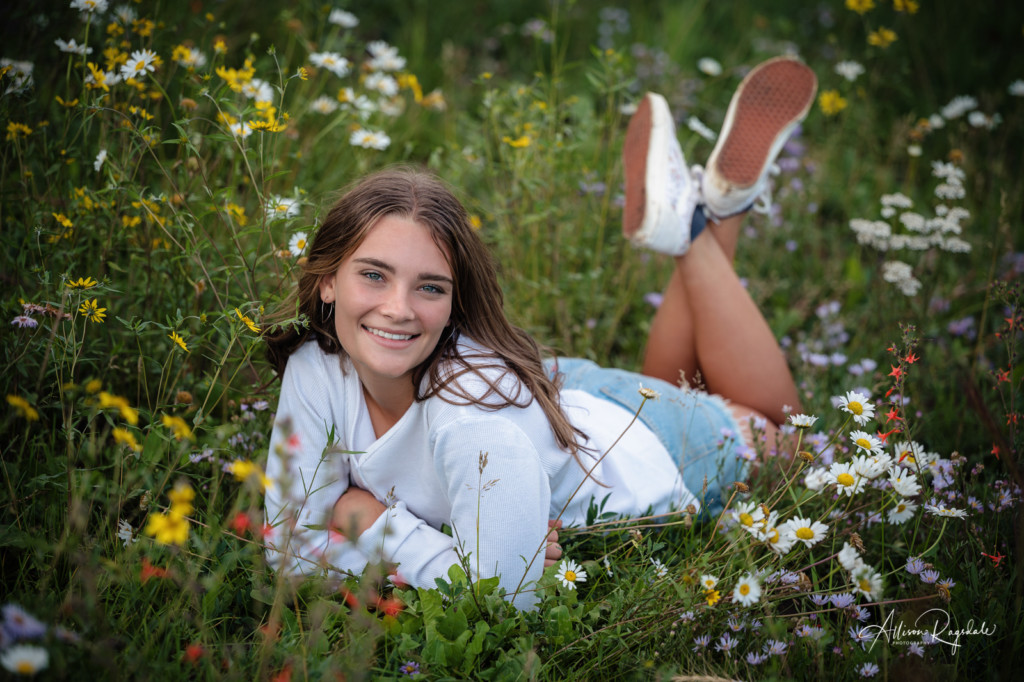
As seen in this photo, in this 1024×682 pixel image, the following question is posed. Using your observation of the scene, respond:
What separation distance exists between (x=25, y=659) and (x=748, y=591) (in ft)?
3.70

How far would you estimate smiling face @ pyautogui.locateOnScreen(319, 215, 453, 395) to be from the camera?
1.85 metres

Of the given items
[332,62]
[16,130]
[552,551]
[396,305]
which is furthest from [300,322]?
[332,62]

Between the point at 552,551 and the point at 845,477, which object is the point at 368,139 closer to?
the point at 552,551

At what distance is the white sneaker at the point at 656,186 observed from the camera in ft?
8.60

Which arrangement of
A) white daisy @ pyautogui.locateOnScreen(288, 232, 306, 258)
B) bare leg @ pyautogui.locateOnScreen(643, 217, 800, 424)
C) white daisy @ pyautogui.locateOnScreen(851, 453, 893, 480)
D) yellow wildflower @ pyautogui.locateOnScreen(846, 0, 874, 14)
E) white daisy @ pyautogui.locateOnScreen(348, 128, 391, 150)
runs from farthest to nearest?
yellow wildflower @ pyautogui.locateOnScreen(846, 0, 874, 14) < white daisy @ pyautogui.locateOnScreen(348, 128, 391, 150) < bare leg @ pyautogui.locateOnScreen(643, 217, 800, 424) < white daisy @ pyautogui.locateOnScreen(288, 232, 306, 258) < white daisy @ pyautogui.locateOnScreen(851, 453, 893, 480)

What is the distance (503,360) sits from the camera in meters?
2.01

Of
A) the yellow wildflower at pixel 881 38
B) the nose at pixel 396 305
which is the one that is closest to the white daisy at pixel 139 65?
the nose at pixel 396 305

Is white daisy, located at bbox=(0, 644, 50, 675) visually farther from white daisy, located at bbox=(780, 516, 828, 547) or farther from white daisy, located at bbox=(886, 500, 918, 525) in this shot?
white daisy, located at bbox=(886, 500, 918, 525)

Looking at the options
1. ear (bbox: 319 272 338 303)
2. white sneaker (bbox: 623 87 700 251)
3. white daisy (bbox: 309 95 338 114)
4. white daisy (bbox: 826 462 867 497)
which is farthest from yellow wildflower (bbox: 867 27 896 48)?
ear (bbox: 319 272 338 303)

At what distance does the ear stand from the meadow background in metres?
0.13

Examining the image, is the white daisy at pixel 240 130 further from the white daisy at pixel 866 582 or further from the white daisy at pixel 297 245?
the white daisy at pixel 866 582

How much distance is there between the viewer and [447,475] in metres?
1.82

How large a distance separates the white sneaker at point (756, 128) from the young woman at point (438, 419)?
29.2 inches

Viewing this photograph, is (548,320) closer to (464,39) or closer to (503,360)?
(503,360)
